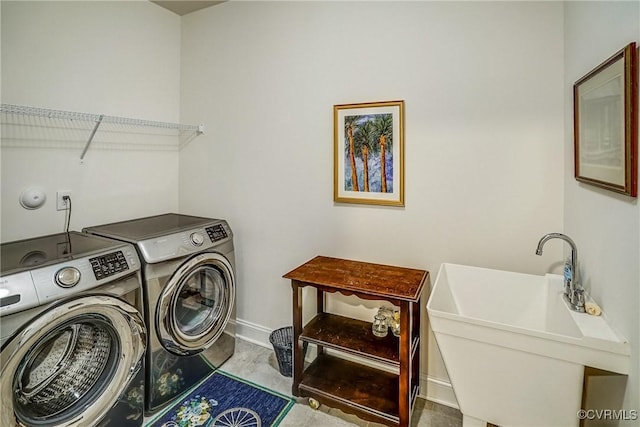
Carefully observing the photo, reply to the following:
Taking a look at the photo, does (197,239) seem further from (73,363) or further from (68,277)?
(73,363)

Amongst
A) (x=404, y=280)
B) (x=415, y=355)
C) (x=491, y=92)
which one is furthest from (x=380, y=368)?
(x=491, y=92)

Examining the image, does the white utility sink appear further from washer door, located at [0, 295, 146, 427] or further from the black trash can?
washer door, located at [0, 295, 146, 427]

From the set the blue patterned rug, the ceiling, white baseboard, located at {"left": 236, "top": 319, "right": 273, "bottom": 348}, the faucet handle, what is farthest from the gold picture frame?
the ceiling

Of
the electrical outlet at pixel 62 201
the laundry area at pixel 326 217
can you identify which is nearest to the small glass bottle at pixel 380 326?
the laundry area at pixel 326 217

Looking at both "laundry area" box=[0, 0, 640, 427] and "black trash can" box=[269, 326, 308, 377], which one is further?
"black trash can" box=[269, 326, 308, 377]

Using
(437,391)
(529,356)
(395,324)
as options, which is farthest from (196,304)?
(529,356)

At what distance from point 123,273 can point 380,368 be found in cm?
159

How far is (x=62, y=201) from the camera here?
209cm

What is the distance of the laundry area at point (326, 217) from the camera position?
123 centimetres

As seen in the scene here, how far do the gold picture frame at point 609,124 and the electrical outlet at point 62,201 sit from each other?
2834mm

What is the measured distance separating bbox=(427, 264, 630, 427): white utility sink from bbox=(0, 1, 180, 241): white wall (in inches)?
90.9

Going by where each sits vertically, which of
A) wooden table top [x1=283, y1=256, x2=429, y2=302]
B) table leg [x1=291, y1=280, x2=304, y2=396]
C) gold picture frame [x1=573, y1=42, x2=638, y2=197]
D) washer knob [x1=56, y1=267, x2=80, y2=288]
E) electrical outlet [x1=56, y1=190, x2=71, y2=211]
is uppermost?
gold picture frame [x1=573, y1=42, x2=638, y2=197]

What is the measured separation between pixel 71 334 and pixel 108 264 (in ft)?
1.23

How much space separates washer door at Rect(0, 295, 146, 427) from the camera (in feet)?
4.14
